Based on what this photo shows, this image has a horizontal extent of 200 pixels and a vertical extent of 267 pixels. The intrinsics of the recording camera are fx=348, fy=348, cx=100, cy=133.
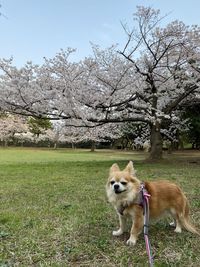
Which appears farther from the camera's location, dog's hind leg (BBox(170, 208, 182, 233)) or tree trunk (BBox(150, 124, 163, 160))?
tree trunk (BBox(150, 124, 163, 160))

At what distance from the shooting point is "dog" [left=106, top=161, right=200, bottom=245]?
3.72 m

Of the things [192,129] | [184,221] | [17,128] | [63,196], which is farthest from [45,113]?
[17,128]

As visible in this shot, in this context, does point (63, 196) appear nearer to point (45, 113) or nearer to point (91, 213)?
point (91, 213)

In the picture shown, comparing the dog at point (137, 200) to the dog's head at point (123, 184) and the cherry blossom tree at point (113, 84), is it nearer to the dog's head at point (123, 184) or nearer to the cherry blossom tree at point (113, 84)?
the dog's head at point (123, 184)

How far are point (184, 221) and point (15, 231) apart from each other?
81.6 inches

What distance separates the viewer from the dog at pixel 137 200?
3723 millimetres

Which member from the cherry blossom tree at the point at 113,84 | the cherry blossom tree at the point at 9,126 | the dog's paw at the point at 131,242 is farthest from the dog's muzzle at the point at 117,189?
the cherry blossom tree at the point at 9,126

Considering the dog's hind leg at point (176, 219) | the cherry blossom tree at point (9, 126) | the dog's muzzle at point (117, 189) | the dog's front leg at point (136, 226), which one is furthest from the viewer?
the cherry blossom tree at point (9, 126)

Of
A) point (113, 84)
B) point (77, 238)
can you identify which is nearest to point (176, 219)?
point (77, 238)

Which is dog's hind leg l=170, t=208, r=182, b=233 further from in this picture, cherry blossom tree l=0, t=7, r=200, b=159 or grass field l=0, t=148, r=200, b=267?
cherry blossom tree l=0, t=7, r=200, b=159

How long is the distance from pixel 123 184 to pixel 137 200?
26 centimetres

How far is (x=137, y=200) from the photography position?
3773 millimetres

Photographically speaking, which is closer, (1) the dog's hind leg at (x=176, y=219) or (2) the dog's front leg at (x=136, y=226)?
(2) the dog's front leg at (x=136, y=226)

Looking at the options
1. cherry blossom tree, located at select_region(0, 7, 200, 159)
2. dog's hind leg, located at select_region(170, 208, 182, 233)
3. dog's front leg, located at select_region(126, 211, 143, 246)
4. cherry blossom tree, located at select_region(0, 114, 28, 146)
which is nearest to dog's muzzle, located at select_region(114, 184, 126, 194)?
dog's front leg, located at select_region(126, 211, 143, 246)
